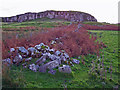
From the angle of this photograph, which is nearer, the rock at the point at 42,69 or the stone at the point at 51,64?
the rock at the point at 42,69

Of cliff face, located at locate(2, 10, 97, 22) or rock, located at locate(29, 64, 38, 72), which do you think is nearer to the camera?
rock, located at locate(29, 64, 38, 72)

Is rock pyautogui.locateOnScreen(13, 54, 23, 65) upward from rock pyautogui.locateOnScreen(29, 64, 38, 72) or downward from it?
upward

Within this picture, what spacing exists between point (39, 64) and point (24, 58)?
0.83 metres

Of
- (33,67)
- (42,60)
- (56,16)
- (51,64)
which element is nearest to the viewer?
(33,67)

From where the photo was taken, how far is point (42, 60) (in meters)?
5.16

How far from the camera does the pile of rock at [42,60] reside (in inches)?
184

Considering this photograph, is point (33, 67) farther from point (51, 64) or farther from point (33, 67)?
point (51, 64)

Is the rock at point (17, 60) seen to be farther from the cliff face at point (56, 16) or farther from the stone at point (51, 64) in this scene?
the cliff face at point (56, 16)

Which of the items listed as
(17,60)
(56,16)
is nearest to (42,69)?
(17,60)

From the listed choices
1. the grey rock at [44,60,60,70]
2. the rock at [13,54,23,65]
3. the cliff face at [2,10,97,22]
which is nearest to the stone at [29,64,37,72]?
the grey rock at [44,60,60,70]

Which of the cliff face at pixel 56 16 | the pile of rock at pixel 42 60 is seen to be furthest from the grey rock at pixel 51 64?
the cliff face at pixel 56 16

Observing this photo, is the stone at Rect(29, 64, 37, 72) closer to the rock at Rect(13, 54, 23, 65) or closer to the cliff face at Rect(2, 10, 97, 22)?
the rock at Rect(13, 54, 23, 65)

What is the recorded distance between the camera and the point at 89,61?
623 centimetres

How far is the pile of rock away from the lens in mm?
4676
